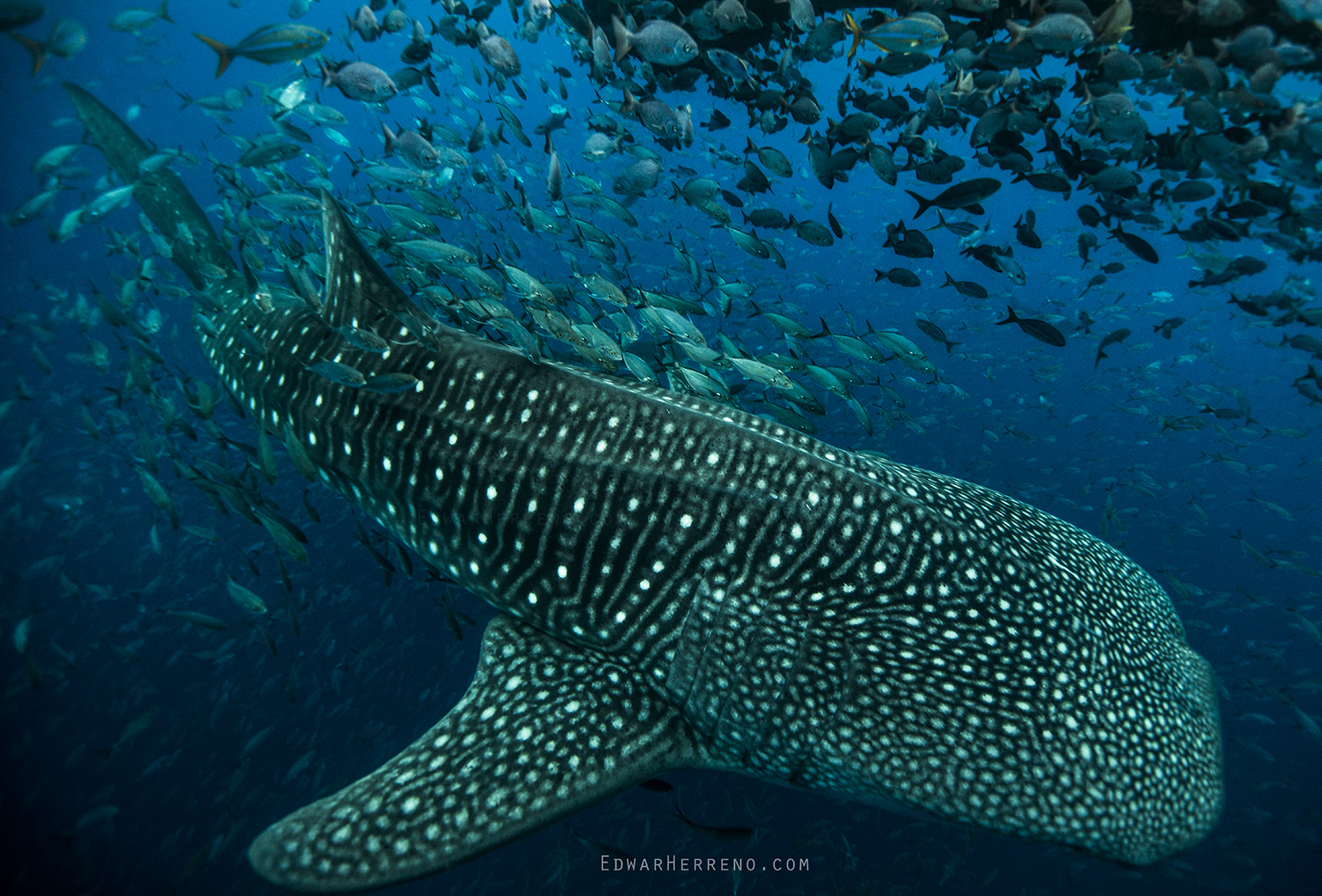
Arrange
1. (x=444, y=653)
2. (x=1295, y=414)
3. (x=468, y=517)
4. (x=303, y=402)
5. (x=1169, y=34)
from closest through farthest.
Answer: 1. (x=468, y=517)
2. (x=303, y=402)
3. (x=1169, y=34)
4. (x=444, y=653)
5. (x=1295, y=414)

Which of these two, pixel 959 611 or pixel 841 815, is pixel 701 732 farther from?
pixel 841 815

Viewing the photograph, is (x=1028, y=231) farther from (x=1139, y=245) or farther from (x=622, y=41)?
(x=622, y=41)

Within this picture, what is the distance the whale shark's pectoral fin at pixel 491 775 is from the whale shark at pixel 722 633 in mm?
11

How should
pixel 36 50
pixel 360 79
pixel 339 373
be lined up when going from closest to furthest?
pixel 339 373 → pixel 36 50 → pixel 360 79

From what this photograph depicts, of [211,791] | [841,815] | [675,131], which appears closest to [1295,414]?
[841,815]

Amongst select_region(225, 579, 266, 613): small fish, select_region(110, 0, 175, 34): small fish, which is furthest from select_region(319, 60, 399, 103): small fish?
select_region(225, 579, 266, 613): small fish

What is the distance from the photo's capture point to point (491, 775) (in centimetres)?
256

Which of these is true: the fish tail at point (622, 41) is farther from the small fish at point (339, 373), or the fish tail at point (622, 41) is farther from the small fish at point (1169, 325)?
the small fish at point (1169, 325)

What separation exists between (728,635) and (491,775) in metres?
1.29

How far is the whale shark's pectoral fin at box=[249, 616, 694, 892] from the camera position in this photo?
229 cm

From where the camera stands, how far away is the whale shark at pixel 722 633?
7.93 feet

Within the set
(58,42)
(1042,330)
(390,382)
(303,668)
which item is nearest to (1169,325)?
(1042,330)

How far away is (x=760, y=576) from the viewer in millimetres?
2934

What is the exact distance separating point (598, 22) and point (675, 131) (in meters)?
3.38
